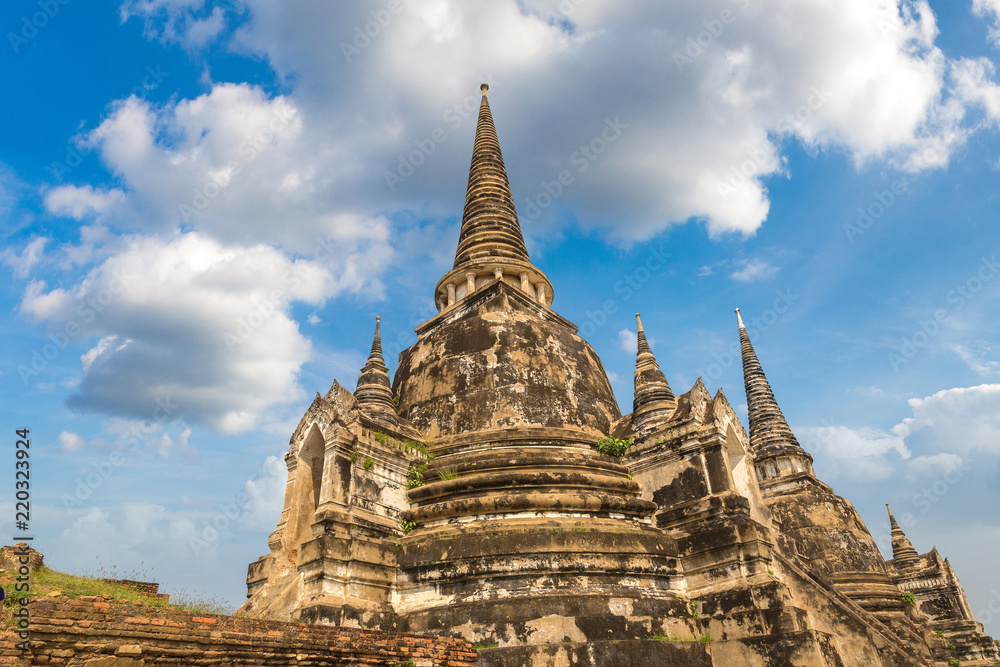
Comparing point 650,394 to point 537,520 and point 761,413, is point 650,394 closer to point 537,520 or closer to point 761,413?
point 537,520

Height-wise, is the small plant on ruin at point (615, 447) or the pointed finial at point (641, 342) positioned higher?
the pointed finial at point (641, 342)

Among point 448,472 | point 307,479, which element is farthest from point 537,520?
point 307,479

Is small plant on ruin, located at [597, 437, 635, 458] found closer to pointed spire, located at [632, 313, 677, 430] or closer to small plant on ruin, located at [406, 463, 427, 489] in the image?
pointed spire, located at [632, 313, 677, 430]

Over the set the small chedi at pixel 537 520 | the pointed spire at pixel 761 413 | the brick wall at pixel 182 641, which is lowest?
the brick wall at pixel 182 641

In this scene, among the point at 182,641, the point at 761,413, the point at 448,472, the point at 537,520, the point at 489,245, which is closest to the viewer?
the point at 182,641

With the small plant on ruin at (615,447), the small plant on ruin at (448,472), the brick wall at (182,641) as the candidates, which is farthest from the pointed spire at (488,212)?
the brick wall at (182,641)

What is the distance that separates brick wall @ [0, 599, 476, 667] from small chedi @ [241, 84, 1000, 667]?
86.7 inches

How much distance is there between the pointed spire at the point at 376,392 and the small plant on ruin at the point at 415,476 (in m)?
1.23

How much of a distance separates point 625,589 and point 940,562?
24054 millimetres

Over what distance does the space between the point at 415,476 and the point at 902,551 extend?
1047 inches

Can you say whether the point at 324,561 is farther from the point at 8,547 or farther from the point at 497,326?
the point at 497,326

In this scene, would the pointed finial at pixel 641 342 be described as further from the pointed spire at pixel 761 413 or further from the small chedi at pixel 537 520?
the pointed spire at pixel 761 413

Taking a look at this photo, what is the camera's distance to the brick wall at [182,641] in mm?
6547

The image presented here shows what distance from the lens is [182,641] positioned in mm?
7309
